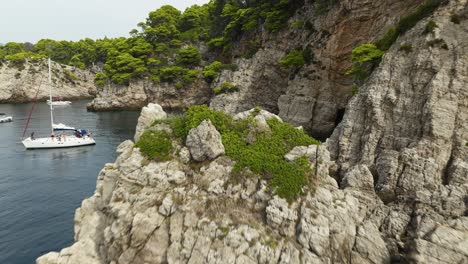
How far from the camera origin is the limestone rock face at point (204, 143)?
18141 mm

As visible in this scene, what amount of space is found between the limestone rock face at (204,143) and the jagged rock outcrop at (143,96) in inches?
2447

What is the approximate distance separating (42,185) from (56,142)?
1761 centimetres

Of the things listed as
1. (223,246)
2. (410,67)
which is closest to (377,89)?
(410,67)

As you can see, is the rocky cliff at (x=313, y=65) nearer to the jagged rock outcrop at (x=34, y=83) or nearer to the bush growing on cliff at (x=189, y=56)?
the bush growing on cliff at (x=189, y=56)

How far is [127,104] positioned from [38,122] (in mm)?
20902

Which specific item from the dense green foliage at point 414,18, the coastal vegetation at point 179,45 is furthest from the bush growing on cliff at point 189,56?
the dense green foliage at point 414,18

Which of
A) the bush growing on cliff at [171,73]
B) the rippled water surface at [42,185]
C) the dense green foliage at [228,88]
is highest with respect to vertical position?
the bush growing on cliff at [171,73]

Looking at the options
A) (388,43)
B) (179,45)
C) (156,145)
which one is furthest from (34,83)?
(388,43)

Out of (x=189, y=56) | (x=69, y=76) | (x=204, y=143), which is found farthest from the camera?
(x=69, y=76)

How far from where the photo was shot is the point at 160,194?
55.3 ft

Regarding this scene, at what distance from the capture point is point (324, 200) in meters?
16.2

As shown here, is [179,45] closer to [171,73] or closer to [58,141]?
[171,73]

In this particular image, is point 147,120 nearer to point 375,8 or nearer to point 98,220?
point 98,220

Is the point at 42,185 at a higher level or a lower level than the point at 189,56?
lower
